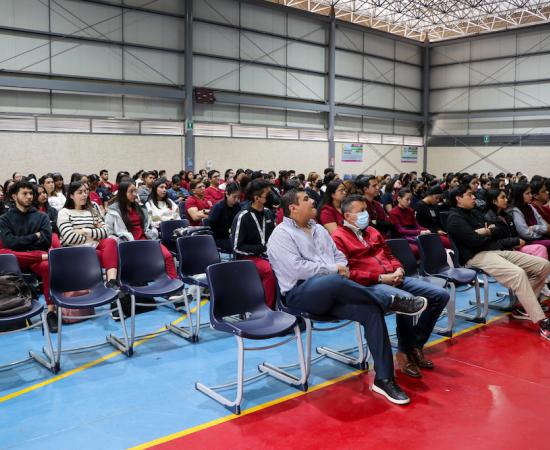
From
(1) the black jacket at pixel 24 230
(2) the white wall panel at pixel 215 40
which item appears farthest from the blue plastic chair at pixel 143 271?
(2) the white wall panel at pixel 215 40

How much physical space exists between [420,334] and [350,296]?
92 cm

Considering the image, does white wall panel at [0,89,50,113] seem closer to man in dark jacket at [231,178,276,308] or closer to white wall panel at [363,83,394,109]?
man in dark jacket at [231,178,276,308]

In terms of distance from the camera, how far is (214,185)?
9.85 metres

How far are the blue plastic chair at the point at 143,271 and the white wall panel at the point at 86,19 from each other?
10.8 metres

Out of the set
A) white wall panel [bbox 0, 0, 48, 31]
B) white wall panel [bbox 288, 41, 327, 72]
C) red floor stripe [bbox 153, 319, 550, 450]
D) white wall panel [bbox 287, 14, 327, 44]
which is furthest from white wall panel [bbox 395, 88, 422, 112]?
red floor stripe [bbox 153, 319, 550, 450]

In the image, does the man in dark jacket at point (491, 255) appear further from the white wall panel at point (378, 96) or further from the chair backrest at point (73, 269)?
the white wall panel at point (378, 96)

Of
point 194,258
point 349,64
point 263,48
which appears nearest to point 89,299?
point 194,258

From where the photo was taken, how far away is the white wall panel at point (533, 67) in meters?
20.2

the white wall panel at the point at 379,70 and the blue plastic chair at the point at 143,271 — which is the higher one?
the white wall panel at the point at 379,70

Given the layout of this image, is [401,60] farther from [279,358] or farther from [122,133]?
[279,358]

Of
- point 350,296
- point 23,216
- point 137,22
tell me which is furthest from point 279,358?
point 137,22

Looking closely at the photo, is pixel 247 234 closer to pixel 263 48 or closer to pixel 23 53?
pixel 23 53

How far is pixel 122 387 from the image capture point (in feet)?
12.7

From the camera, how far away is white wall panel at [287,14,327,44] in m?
18.4
